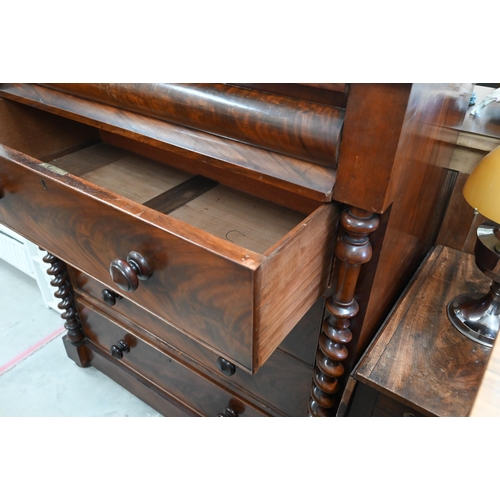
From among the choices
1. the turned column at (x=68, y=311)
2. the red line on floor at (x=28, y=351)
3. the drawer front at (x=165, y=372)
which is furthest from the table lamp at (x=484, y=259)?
the red line on floor at (x=28, y=351)

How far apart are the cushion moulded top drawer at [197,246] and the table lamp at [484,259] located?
0.19 m

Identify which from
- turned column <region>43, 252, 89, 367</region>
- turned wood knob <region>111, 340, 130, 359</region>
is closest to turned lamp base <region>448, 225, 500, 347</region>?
turned wood knob <region>111, 340, 130, 359</region>

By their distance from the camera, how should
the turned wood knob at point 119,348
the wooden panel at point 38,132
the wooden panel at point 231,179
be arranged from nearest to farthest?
the wooden panel at point 231,179 < the wooden panel at point 38,132 < the turned wood knob at point 119,348

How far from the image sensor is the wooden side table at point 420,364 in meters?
0.58

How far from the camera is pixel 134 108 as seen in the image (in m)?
0.58

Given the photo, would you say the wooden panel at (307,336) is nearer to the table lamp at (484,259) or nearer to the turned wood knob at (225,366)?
the turned wood knob at (225,366)

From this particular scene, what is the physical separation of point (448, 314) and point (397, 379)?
0.53 ft

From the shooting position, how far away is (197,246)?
15.8 inches

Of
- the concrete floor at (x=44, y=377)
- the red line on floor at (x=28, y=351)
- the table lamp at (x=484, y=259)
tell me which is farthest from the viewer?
the red line on floor at (x=28, y=351)

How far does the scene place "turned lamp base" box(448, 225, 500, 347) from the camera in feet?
2.00

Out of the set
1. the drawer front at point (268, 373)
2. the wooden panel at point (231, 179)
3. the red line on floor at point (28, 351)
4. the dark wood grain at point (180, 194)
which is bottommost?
the red line on floor at point (28, 351)

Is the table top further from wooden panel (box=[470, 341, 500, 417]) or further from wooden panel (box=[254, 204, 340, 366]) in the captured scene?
wooden panel (box=[254, 204, 340, 366])

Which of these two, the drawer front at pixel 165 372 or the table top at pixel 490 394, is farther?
the drawer front at pixel 165 372

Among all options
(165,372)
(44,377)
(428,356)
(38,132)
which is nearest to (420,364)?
(428,356)
